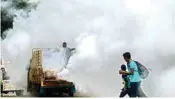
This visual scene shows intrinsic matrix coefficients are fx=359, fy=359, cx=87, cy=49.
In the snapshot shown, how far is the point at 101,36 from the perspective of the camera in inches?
79.7

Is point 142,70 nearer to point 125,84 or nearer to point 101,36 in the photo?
point 125,84

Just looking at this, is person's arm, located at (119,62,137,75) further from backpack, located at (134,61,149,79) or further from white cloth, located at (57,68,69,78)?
white cloth, located at (57,68,69,78)

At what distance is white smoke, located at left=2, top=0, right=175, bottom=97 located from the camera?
2006mm

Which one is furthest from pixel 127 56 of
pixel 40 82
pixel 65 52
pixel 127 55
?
pixel 40 82

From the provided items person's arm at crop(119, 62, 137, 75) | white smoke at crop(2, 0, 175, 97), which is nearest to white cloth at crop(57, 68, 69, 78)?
white smoke at crop(2, 0, 175, 97)

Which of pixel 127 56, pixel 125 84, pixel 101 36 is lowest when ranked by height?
pixel 125 84

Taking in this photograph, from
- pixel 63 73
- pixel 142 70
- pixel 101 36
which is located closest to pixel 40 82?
pixel 63 73

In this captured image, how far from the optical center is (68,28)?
6.66 feet

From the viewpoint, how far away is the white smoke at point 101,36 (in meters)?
2.01

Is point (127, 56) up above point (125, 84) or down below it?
above

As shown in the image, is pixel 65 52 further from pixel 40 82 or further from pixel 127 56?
Result: pixel 127 56

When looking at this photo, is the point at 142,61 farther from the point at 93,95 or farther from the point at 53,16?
the point at 53,16

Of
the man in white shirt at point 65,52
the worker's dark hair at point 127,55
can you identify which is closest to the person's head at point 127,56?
the worker's dark hair at point 127,55

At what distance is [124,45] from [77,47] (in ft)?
0.87
